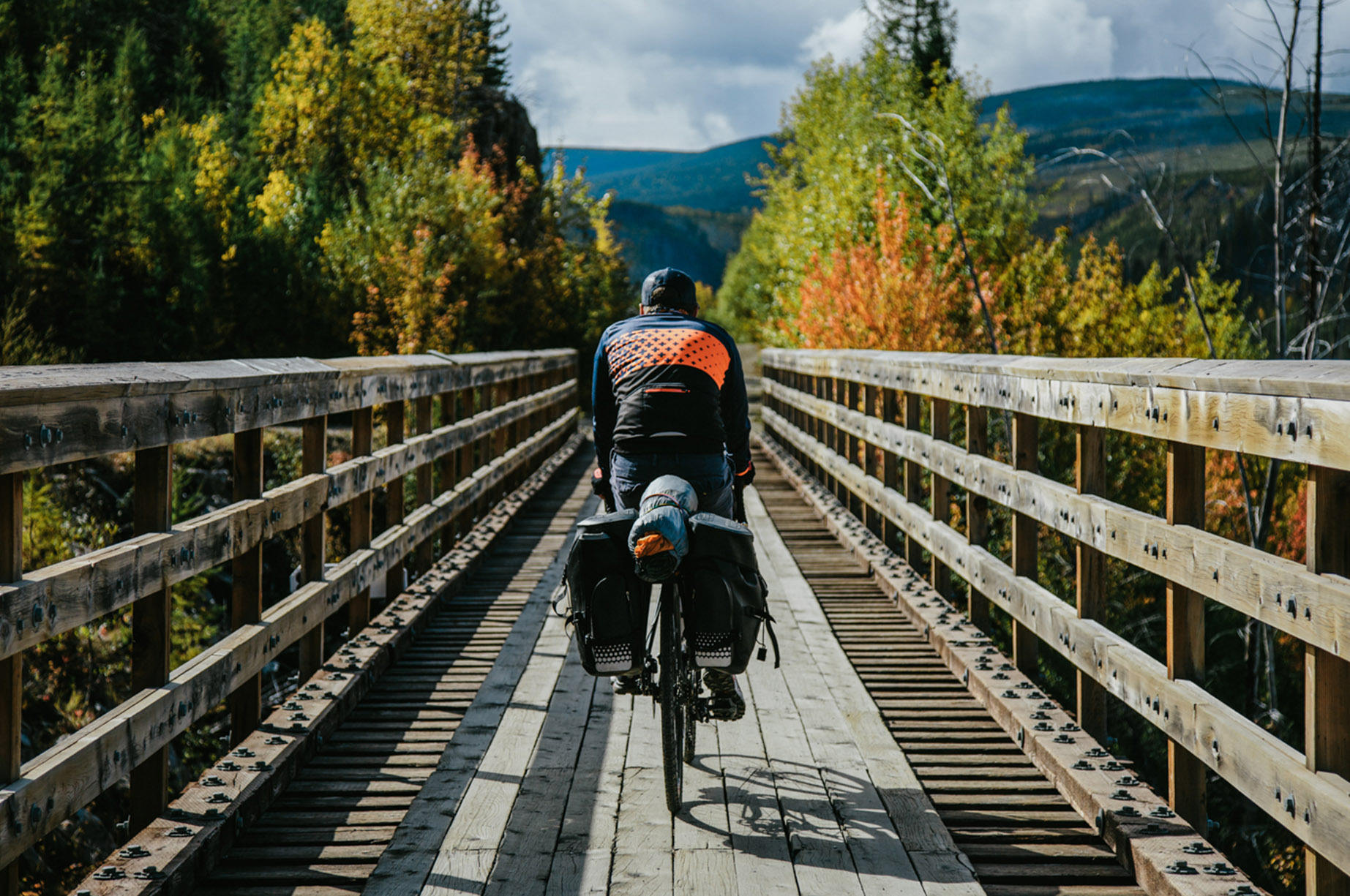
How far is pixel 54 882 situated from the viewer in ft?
25.9

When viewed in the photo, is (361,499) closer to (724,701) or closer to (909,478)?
(724,701)

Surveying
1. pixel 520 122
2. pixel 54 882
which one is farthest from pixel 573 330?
pixel 54 882

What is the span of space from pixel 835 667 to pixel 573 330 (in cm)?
2796

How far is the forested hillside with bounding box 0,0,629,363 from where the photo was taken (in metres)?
27.0

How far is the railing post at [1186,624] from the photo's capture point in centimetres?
345

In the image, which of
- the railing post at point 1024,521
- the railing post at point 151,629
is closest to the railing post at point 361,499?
the railing post at point 151,629

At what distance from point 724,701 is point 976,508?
2249 millimetres

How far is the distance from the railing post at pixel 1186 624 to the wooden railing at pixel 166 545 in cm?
276

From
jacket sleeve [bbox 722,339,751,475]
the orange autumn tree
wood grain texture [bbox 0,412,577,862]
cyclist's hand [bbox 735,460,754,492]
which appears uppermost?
the orange autumn tree

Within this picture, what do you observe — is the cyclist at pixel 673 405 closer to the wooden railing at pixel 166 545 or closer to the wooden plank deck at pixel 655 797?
→ the wooden plank deck at pixel 655 797

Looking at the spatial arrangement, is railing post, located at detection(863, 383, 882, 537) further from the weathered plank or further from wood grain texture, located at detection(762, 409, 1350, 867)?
wood grain texture, located at detection(762, 409, 1350, 867)

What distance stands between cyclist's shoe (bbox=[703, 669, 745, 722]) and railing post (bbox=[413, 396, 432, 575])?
3383 mm

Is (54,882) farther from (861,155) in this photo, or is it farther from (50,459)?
(861,155)

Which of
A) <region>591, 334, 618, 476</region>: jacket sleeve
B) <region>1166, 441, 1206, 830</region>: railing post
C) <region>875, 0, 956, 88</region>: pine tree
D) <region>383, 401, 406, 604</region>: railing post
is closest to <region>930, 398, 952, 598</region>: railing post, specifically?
<region>591, 334, 618, 476</region>: jacket sleeve
